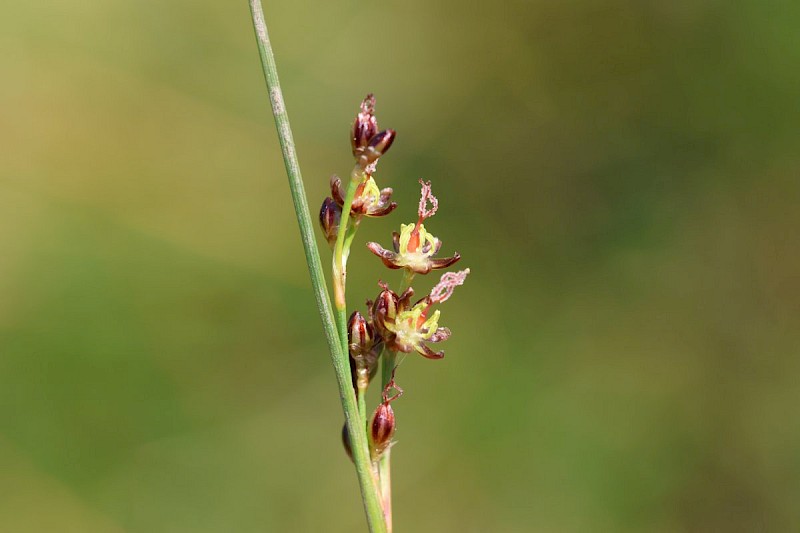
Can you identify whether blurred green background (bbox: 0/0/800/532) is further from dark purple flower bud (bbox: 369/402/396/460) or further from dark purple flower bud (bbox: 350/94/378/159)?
dark purple flower bud (bbox: 350/94/378/159)

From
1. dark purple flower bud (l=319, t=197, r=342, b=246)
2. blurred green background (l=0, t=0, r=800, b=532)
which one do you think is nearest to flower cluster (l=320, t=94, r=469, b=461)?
dark purple flower bud (l=319, t=197, r=342, b=246)

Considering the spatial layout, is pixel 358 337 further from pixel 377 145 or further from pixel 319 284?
pixel 377 145

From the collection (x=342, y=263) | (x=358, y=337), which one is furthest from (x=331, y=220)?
(x=358, y=337)

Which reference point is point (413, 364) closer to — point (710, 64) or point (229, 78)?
point (229, 78)

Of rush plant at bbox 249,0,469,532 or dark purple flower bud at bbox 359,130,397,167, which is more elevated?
dark purple flower bud at bbox 359,130,397,167

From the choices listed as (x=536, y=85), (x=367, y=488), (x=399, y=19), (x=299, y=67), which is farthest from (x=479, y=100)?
(x=367, y=488)

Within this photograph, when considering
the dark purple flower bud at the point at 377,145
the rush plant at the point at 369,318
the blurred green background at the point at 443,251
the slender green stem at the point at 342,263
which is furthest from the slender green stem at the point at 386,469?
the blurred green background at the point at 443,251

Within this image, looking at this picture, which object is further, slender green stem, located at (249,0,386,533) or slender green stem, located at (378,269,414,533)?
slender green stem, located at (378,269,414,533)
